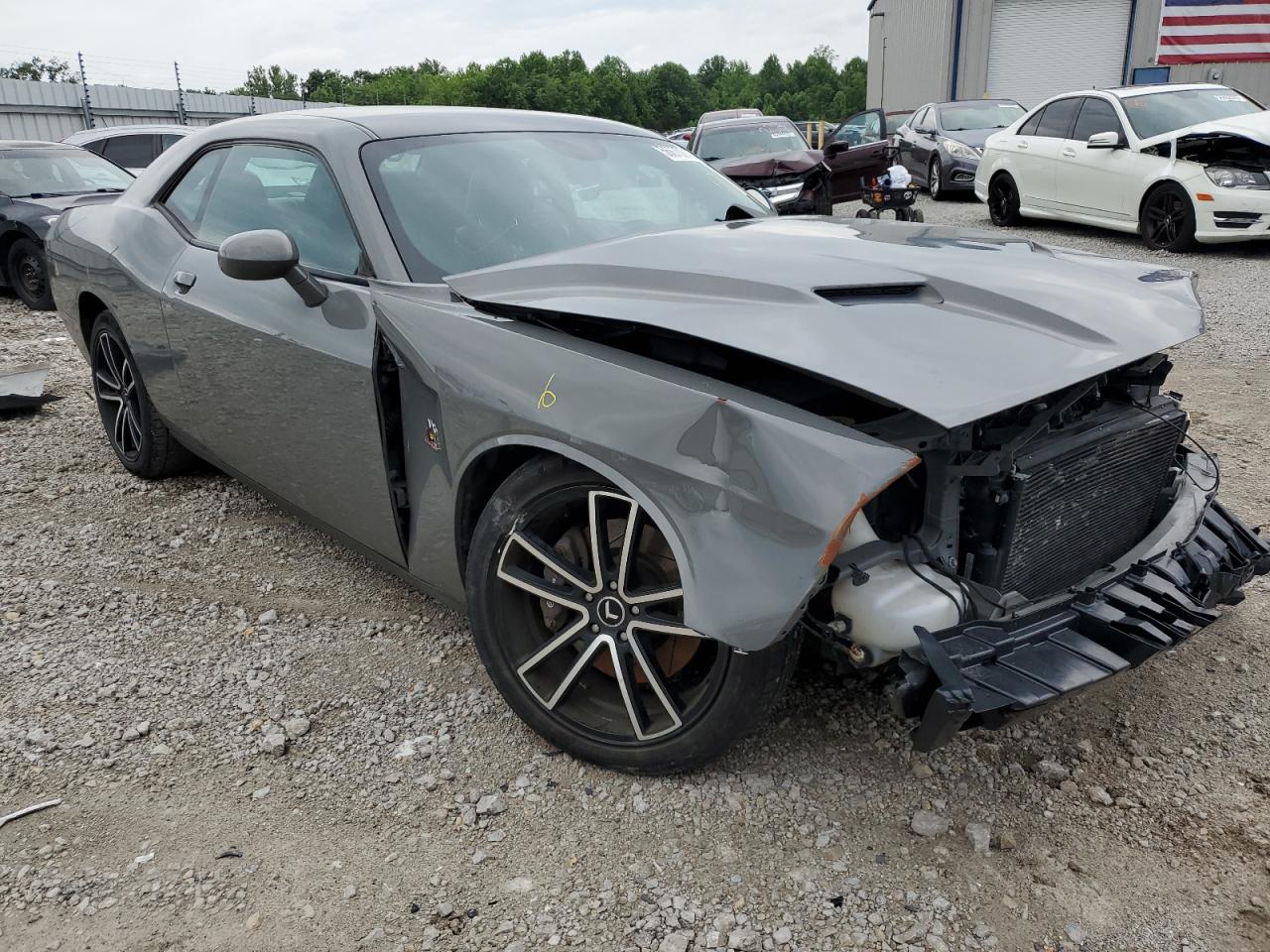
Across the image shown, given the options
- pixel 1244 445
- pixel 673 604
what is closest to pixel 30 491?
pixel 673 604

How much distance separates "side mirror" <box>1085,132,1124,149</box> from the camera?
883 cm

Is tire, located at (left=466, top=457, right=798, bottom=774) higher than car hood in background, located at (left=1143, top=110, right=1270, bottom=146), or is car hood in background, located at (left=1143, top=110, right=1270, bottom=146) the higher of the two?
car hood in background, located at (left=1143, top=110, right=1270, bottom=146)

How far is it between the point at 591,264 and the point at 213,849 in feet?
5.28

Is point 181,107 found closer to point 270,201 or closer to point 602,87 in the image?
point 270,201

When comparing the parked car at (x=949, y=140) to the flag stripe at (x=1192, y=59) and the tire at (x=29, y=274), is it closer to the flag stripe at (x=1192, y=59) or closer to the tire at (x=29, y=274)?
the tire at (x=29, y=274)

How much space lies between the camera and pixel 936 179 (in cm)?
1323

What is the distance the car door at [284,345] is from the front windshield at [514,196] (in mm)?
183

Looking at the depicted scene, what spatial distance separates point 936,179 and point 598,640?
12.6 metres

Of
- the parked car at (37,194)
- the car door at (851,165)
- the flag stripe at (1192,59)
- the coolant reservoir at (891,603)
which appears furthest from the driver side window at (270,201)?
the flag stripe at (1192,59)

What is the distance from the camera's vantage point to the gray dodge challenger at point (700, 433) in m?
1.84

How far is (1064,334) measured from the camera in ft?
6.61

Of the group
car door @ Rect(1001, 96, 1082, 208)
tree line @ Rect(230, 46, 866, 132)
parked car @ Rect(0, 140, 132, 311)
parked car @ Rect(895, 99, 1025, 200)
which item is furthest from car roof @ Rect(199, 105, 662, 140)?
tree line @ Rect(230, 46, 866, 132)

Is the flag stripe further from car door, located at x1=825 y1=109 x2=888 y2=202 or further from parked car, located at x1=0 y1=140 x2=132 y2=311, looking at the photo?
parked car, located at x1=0 y1=140 x2=132 y2=311

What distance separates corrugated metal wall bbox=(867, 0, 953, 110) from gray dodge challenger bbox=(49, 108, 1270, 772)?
29786 millimetres
